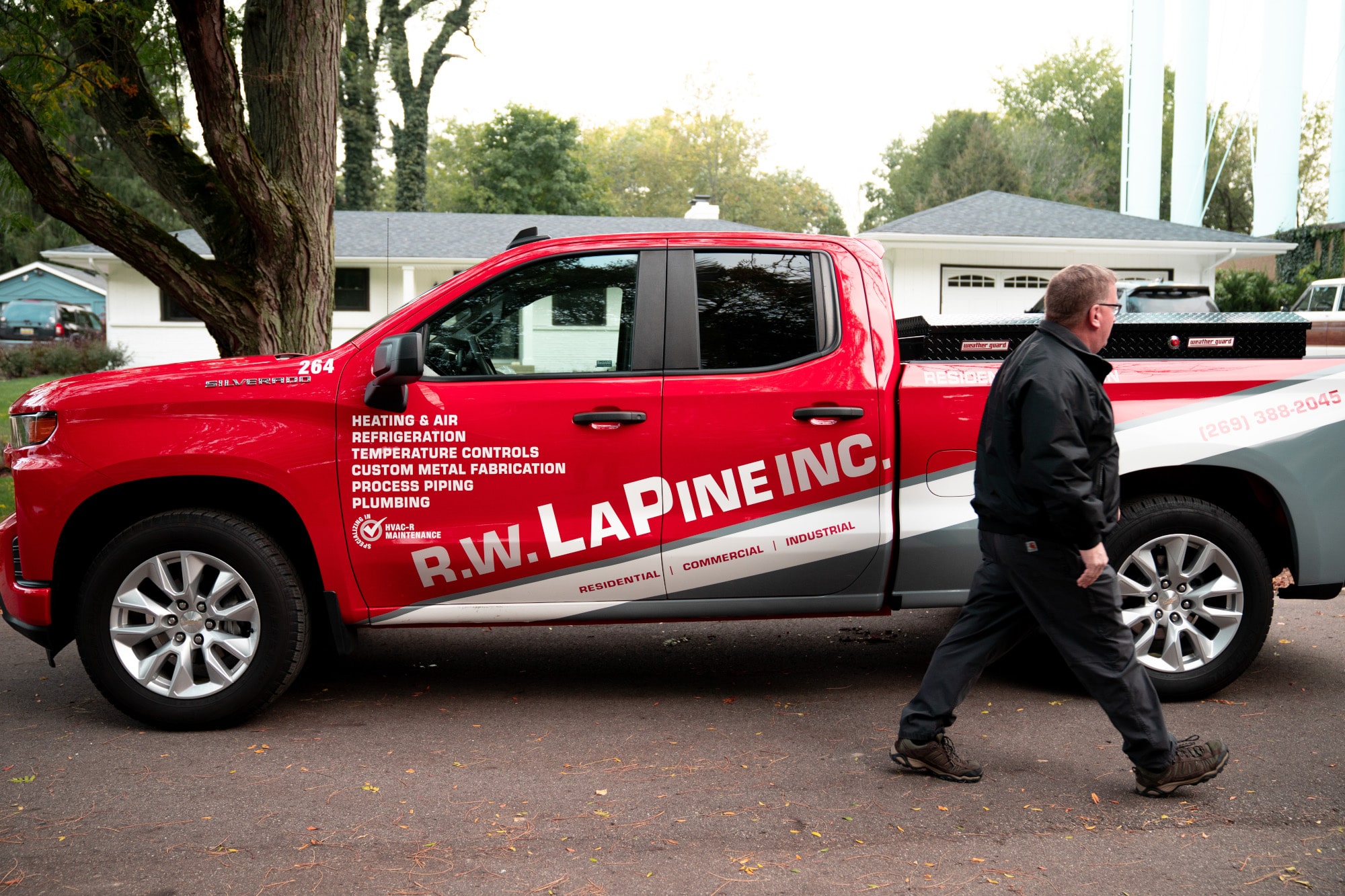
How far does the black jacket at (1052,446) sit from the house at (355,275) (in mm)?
21335

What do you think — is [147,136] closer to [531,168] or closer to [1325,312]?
[1325,312]

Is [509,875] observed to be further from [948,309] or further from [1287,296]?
[1287,296]

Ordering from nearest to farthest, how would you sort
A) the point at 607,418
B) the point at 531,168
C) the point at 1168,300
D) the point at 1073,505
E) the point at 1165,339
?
the point at 1073,505
the point at 607,418
the point at 1165,339
the point at 1168,300
the point at 531,168

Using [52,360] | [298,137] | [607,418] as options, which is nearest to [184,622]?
[607,418]

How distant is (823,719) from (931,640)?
1627 millimetres

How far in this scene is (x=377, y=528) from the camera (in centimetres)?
461

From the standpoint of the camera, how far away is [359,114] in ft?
123

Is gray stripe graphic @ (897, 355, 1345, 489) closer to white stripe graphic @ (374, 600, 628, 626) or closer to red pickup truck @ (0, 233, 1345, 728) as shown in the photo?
red pickup truck @ (0, 233, 1345, 728)

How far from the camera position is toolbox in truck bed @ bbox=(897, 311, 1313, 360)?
491 centimetres

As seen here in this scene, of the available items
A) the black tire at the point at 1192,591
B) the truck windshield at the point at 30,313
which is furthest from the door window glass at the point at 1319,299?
the truck windshield at the point at 30,313

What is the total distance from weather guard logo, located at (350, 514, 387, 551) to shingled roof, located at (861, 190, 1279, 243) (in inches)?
735

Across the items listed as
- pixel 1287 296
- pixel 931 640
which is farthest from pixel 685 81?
pixel 931 640

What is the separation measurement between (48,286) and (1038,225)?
147 ft

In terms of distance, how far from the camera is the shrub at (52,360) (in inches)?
1070
